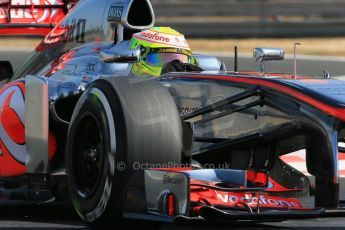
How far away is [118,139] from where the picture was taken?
5.56 meters

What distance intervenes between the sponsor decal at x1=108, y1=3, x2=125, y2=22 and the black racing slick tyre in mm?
2256

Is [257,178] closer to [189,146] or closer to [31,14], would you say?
[189,146]

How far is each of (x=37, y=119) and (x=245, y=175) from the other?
A: 1.68 meters

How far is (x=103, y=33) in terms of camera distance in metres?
8.15

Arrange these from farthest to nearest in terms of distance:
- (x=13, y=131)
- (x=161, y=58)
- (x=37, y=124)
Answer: (x=161, y=58)
(x=13, y=131)
(x=37, y=124)

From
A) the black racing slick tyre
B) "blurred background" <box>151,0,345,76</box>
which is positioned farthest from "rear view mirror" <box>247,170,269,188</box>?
"blurred background" <box>151,0,345,76</box>

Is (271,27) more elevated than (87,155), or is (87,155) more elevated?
(87,155)

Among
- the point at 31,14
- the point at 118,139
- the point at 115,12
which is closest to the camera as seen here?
the point at 118,139

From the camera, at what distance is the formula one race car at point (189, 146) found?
5375 millimetres

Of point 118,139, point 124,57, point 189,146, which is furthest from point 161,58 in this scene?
point 118,139

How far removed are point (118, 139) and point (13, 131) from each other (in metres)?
1.54

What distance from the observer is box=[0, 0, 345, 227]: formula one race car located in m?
5.38

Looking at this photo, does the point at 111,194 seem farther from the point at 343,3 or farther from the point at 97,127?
the point at 343,3

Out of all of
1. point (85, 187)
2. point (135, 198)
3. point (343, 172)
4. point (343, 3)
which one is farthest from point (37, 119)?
point (343, 3)
